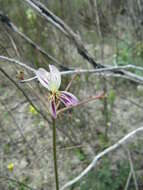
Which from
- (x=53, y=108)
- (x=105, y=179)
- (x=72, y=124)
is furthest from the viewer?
(x=72, y=124)

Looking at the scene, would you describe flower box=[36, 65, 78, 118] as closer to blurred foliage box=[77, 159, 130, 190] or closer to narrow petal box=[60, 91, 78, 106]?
narrow petal box=[60, 91, 78, 106]

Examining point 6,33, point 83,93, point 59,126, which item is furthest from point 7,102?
point 6,33

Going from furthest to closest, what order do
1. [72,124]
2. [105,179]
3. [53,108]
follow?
1. [72,124]
2. [105,179]
3. [53,108]

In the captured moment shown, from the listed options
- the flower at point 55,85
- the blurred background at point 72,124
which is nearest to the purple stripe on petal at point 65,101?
the flower at point 55,85

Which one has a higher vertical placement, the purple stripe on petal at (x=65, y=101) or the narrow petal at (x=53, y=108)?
the purple stripe on petal at (x=65, y=101)

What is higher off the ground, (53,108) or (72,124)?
(72,124)

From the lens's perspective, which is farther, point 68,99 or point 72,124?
point 72,124

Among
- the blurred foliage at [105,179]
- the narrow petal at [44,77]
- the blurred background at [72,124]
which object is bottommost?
the blurred foliage at [105,179]

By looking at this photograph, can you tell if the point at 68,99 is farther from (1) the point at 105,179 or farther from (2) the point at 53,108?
(1) the point at 105,179

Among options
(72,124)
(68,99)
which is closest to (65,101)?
(68,99)

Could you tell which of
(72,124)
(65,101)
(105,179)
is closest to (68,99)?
(65,101)

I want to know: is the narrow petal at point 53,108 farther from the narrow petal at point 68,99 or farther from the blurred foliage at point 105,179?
the blurred foliage at point 105,179

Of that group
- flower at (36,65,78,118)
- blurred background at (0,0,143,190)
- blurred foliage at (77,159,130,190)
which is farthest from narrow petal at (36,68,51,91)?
blurred foliage at (77,159,130,190)
